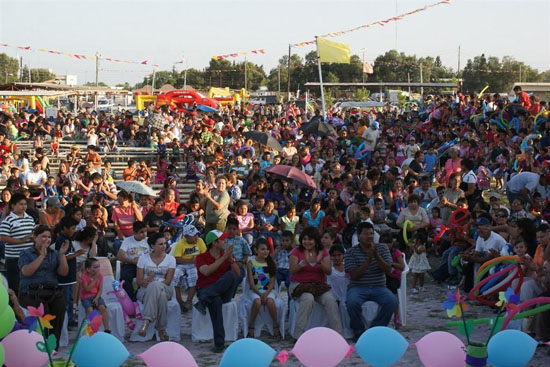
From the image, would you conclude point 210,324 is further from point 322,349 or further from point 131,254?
point 322,349

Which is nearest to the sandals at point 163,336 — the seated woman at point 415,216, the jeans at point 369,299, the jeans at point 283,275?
the jeans at point 283,275

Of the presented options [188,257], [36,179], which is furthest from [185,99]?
[188,257]

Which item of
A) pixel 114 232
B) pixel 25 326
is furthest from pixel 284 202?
pixel 25 326

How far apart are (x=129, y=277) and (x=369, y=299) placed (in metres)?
2.64

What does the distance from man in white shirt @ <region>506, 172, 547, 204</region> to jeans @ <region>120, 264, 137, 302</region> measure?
644 cm

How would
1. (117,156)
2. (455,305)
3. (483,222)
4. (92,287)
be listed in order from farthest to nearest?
(117,156) < (483,222) < (92,287) < (455,305)

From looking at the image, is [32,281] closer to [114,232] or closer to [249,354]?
[249,354]

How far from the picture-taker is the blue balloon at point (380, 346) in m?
6.26

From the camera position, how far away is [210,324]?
808 centimetres

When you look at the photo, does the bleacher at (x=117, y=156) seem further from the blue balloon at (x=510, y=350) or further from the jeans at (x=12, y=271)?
the blue balloon at (x=510, y=350)

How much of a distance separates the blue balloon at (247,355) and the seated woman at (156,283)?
2.13 m

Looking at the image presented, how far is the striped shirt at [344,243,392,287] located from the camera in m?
8.11

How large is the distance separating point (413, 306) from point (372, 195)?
3225 millimetres

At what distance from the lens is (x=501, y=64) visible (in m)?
78.2
